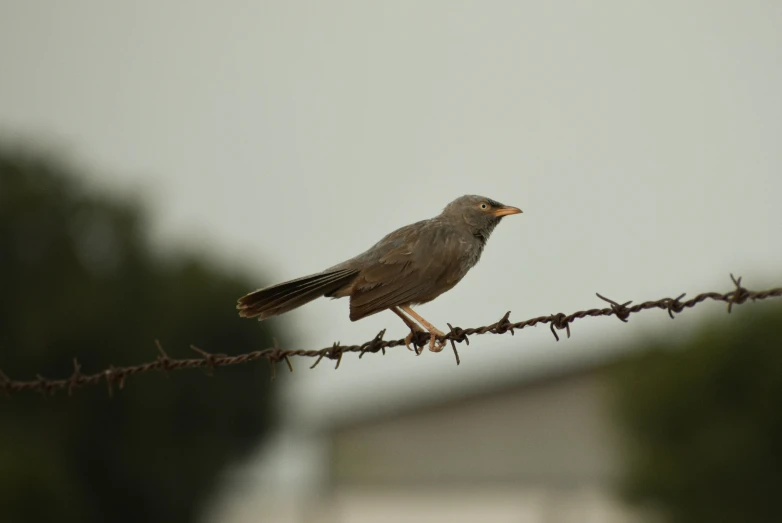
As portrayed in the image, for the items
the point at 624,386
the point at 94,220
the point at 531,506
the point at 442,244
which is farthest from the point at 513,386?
the point at 442,244

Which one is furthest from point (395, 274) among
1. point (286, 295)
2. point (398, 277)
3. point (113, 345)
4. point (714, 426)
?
point (113, 345)

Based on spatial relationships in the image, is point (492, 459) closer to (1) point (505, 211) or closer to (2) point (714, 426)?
(2) point (714, 426)

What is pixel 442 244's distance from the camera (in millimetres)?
8391

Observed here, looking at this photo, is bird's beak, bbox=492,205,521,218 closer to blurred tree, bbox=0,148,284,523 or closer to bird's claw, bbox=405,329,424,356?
bird's claw, bbox=405,329,424,356

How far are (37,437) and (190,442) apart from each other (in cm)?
814

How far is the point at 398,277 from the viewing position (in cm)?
805

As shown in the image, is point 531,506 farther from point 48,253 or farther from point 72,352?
point 48,253

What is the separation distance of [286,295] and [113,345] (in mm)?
47696

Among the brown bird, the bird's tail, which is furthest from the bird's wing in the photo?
the bird's tail

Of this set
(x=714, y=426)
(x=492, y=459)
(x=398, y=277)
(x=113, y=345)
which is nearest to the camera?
(x=398, y=277)

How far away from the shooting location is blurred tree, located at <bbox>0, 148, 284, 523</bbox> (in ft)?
164

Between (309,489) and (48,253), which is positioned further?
(309,489)

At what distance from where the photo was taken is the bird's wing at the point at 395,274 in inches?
310

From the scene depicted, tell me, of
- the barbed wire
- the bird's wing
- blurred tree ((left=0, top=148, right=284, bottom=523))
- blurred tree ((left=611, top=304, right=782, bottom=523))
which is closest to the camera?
the barbed wire
